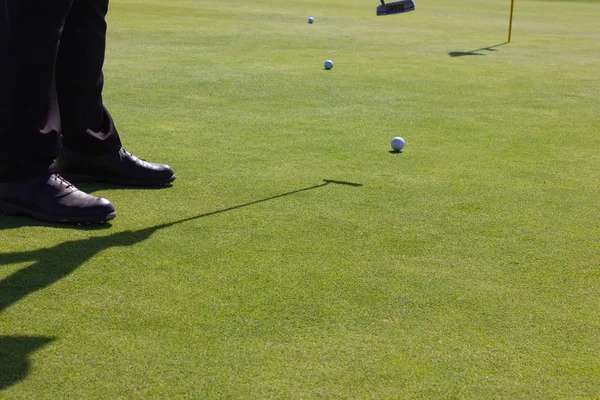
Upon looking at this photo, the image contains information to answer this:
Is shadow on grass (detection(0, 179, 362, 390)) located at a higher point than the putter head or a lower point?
lower

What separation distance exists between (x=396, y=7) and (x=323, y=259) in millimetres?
2814

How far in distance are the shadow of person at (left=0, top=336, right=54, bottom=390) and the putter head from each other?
351cm

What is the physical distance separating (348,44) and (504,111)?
4.71 metres

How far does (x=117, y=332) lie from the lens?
87.4 inches

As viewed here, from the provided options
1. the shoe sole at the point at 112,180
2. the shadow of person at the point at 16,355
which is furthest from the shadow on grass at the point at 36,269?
the shoe sole at the point at 112,180

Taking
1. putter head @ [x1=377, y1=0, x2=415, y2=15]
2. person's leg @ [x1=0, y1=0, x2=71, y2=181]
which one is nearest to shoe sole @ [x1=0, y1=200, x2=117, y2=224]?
person's leg @ [x1=0, y1=0, x2=71, y2=181]

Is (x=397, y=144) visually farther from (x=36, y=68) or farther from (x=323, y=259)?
(x=36, y=68)

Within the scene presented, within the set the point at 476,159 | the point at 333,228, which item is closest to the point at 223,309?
the point at 333,228

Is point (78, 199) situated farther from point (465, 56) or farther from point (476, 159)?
point (465, 56)

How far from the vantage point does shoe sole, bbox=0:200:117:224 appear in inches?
124

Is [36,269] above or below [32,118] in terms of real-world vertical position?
below

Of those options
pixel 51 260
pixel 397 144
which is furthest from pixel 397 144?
pixel 51 260

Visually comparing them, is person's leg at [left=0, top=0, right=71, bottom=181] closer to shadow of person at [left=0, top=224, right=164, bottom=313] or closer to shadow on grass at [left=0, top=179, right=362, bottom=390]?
shadow on grass at [left=0, top=179, right=362, bottom=390]

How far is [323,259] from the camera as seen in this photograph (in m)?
2.83
